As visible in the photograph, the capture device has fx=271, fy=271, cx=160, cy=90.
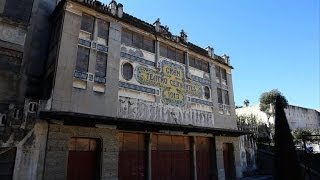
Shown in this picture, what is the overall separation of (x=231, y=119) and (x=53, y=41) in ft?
47.1

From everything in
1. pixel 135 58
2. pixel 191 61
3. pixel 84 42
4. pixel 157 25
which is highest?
pixel 157 25

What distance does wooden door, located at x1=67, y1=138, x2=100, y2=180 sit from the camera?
12.5 metres

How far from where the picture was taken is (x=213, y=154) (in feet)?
62.9

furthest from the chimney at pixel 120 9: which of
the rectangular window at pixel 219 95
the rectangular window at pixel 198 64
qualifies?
the rectangular window at pixel 219 95

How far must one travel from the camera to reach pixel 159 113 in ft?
53.2

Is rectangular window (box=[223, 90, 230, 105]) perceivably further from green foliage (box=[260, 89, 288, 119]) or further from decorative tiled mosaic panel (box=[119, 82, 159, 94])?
green foliage (box=[260, 89, 288, 119])

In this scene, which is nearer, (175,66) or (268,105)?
(175,66)

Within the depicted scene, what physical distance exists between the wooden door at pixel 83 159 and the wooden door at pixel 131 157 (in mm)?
1386

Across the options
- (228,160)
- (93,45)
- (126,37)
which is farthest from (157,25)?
(228,160)

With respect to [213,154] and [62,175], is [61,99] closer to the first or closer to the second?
[62,175]

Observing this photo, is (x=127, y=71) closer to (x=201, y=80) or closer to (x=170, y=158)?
(x=170, y=158)

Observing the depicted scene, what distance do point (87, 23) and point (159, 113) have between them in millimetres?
6507

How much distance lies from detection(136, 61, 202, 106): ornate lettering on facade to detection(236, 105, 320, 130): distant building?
93.2 ft

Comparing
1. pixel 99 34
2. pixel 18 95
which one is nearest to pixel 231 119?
pixel 99 34
